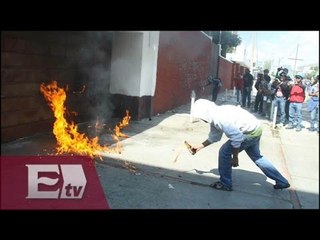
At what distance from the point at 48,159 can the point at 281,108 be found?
3093 millimetres

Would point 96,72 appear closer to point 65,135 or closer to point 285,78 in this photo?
point 65,135

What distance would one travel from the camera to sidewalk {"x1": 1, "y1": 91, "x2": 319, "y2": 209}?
3.88 metres

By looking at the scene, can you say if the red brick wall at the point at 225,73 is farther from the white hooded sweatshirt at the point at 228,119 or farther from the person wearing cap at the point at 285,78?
the white hooded sweatshirt at the point at 228,119

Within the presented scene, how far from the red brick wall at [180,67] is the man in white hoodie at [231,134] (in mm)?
2373

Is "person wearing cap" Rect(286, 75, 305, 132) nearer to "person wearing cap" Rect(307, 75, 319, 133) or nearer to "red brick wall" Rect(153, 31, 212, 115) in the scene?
"person wearing cap" Rect(307, 75, 319, 133)

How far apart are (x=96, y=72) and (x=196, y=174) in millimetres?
3767

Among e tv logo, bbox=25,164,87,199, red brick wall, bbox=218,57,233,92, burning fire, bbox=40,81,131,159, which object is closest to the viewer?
e tv logo, bbox=25,164,87,199

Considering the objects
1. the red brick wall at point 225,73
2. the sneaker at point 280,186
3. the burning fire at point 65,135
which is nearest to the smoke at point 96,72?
the burning fire at point 65,135

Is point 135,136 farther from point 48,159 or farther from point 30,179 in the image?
point 30,179

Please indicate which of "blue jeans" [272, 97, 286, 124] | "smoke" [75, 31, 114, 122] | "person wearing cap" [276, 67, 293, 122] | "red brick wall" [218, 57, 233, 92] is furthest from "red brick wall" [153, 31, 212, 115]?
"person wearing cap" [276, 67, 293, 122]

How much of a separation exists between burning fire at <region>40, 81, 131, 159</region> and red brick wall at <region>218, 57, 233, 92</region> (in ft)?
8.51

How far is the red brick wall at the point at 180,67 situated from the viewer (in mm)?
7125

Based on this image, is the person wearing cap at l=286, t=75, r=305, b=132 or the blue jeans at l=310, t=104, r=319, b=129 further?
the person wearing cap at l=286, t=75, r=305, b=132

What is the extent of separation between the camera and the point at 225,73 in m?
8.54
